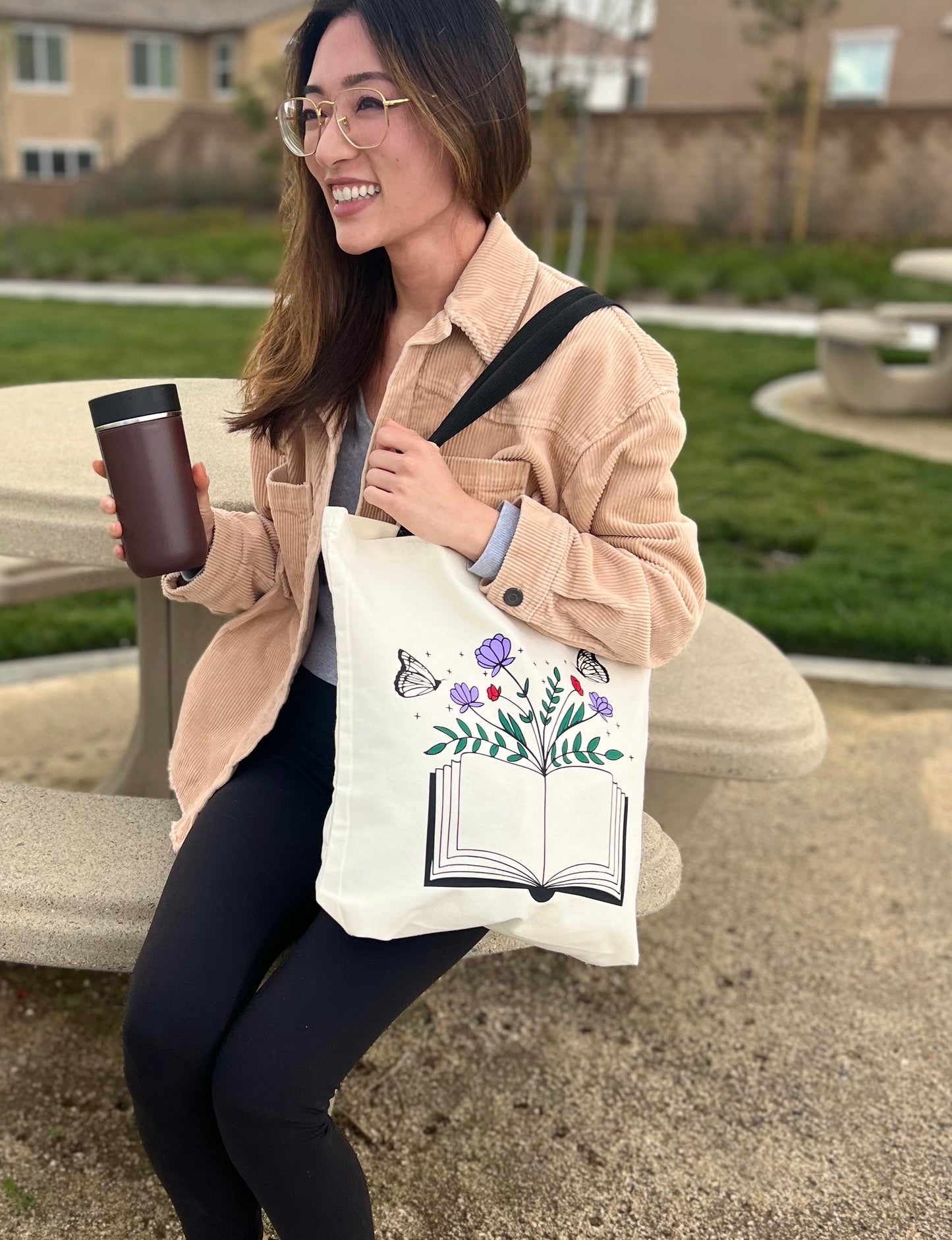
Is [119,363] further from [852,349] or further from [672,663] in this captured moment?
[672,663]

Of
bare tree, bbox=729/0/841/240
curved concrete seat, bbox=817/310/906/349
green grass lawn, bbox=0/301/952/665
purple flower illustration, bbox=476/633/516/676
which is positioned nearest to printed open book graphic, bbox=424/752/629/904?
purple flower illustration, bbox=476/633/516/676

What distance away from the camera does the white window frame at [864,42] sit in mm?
23828

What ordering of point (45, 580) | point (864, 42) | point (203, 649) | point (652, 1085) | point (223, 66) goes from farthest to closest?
1. point (223, 66)
2. point (864, 42)
3. point (45, 580)
4. point (203, 649)
5. point (652, 1085)

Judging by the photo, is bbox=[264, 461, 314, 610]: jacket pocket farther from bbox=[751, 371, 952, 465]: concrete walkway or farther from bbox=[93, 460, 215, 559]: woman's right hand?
bbox=[751, 371, 952, 465]: concrete walkway

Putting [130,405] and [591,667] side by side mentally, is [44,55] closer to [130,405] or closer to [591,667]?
[130,405]

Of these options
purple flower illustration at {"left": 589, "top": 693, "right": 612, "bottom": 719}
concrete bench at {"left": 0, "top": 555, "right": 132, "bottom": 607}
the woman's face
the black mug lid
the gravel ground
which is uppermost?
the woman's face

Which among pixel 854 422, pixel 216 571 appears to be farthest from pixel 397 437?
pixel 854 422

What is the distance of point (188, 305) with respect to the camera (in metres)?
13.7

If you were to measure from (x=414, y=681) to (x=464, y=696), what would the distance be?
7 centimetres

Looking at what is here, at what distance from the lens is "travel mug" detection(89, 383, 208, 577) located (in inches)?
63.4

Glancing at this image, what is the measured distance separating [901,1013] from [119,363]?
8.21 m

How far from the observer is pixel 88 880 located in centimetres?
183

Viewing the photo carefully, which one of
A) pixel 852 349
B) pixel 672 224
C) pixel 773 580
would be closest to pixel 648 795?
pixel 773 580

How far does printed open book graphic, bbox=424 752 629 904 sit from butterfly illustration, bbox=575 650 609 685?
140 millimetres
